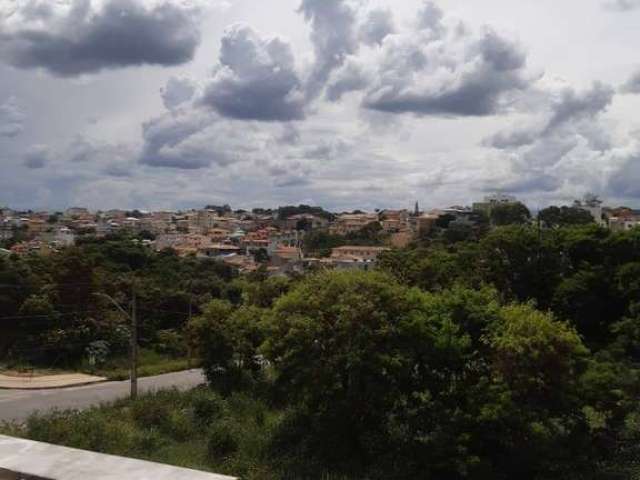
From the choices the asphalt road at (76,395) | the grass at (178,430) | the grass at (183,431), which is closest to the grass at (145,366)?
the asphalt road at (76,395)

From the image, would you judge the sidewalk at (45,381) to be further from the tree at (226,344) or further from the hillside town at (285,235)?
the hillside town at (285,235)

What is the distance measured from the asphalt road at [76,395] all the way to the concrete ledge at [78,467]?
18.0 metres

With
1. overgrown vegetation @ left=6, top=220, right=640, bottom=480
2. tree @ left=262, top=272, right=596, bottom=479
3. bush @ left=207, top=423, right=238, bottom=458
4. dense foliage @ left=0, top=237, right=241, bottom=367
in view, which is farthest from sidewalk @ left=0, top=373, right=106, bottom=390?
tree @ left=262, top=272, right=596, bottom=479

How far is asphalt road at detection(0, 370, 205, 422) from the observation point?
2223cm

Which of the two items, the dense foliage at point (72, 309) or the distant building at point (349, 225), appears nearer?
the dense foliage at point (72, 309)

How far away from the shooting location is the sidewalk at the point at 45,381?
1097 inches

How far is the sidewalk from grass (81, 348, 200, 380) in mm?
823

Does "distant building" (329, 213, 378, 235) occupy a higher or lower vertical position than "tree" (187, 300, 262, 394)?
higher

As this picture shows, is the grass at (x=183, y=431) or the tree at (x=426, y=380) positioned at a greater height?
the tree at (x=426, y=380)

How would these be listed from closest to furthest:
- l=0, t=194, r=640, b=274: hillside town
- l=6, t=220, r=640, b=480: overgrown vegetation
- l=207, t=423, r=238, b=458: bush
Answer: l=6, t=220, r=640, b=480: overgrown vegetation, l=207, t=423, r=238, b=458: bush, l=0, t=194, r=640, b=274: hillside town

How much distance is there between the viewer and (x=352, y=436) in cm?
1666

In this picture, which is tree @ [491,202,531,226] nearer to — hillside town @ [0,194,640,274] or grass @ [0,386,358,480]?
hillside town @ [0,194,640,274]

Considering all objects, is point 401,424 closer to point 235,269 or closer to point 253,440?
point 253,440

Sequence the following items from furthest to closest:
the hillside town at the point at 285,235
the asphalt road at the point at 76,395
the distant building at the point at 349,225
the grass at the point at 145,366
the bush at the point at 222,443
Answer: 1. the distant building at the point at 349,225
2. the hillside town at the point at 285,235
3. the grass at the point at 145,366
4. the asphalt road at the point at 76,395
5. the bush at the point at 222,443
